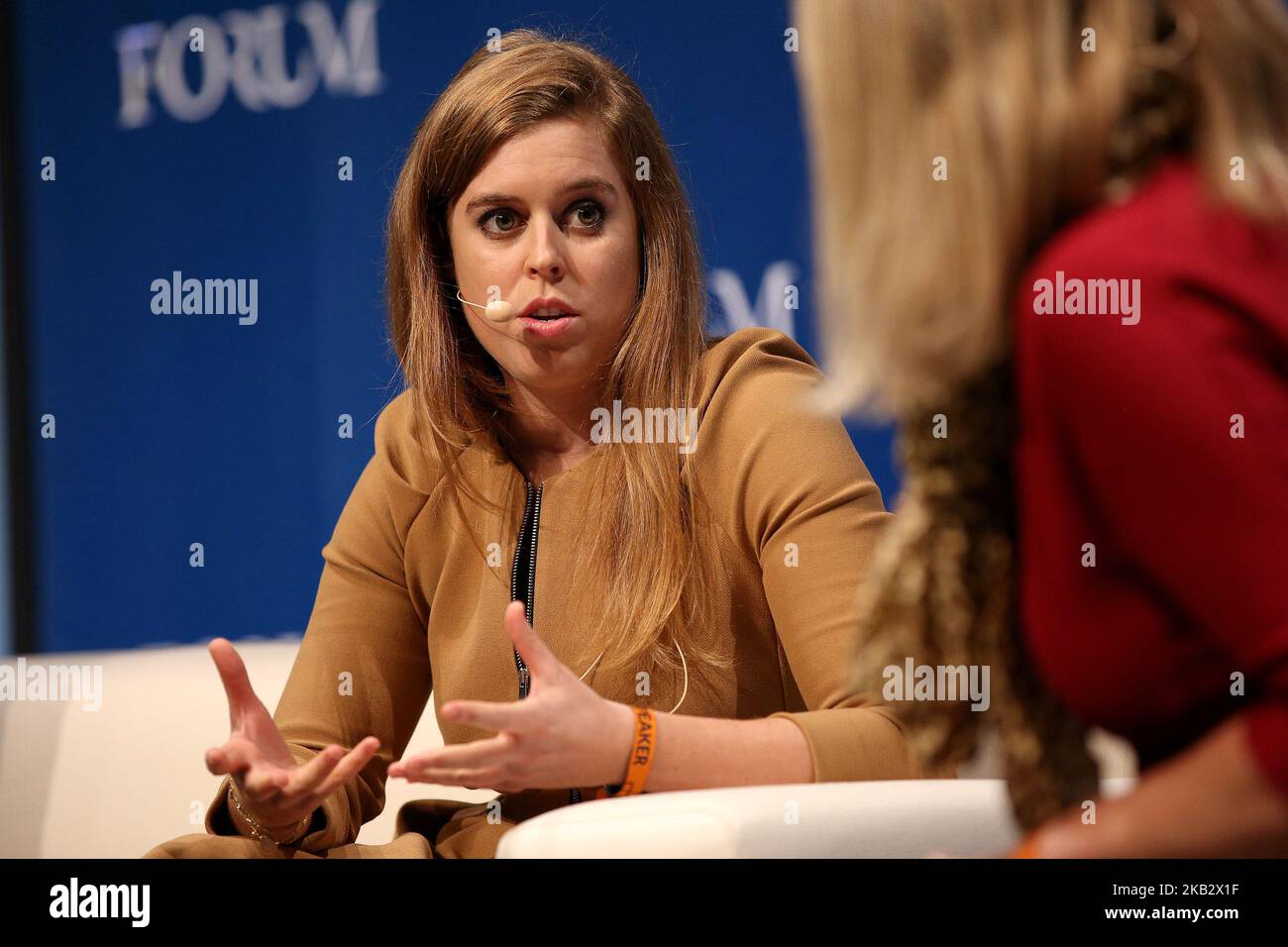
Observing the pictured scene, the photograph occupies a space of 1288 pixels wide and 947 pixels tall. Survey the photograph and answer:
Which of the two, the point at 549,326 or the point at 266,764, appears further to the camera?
the point at 549,326

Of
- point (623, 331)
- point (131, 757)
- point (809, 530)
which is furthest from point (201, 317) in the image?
point (809, 530)

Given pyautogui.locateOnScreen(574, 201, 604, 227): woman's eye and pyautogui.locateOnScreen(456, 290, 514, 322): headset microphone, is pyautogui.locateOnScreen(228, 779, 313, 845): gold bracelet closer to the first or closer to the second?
pyautogui.locateOnScreen(456, 290, 514, 322): headset microphone

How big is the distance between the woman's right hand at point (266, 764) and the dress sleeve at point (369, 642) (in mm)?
152

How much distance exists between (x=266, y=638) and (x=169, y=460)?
1.01 ft

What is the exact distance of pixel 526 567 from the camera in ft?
5.34

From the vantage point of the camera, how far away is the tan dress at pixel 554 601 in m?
1.48

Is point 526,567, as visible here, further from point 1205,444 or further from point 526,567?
point 1205,444

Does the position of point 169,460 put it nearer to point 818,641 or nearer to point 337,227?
point 337,227

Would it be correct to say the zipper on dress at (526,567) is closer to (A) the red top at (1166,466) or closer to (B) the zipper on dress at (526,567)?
(B) the zipper on dress at (526,567)

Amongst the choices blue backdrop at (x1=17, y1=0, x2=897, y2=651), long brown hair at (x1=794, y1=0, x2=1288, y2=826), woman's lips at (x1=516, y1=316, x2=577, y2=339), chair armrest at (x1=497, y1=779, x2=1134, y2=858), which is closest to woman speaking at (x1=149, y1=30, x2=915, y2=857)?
woman's lips at (x1=516, y1=316, x2=577, y2=339)

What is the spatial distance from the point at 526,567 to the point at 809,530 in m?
0.35

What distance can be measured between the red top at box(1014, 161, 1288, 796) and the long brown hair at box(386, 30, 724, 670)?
2.63 ft

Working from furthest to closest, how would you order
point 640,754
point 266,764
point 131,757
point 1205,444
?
point 131,757, point 266,764, point 640,754, point 1205,444
